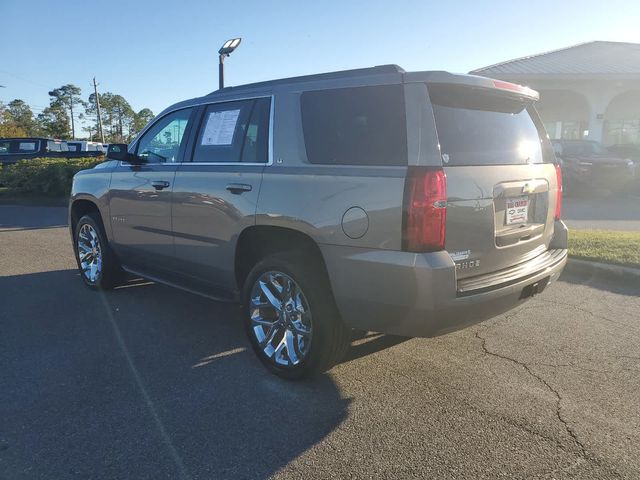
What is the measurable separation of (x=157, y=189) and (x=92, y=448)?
2.44 m

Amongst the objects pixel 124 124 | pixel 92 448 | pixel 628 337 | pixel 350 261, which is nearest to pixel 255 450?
pixel 92 448

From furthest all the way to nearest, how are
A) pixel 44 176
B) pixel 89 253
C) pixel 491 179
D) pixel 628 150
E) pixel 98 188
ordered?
1. pixel 628 150
2. pixel 44 176
3. pixel 89 253
4. pixel 98 188
5. pixel 491 179

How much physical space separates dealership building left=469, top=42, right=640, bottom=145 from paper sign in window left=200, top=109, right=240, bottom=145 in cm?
1689

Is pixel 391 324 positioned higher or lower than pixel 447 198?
lower

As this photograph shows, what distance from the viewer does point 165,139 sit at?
4848 millimetres

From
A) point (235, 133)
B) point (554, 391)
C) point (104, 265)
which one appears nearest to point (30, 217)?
point (104, 265)

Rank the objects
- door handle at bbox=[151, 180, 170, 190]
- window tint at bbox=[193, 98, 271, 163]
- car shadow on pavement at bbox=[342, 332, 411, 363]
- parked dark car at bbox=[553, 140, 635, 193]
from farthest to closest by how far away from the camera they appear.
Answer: parked dark car at bbox=[553, 140, 635, 193] → door handle at bbox=[151, 180, 170, 190] → car shadow on pavement at bbox=[342, 332, 411, 363] → window tint at bbox=[193, 98, 271, 163]

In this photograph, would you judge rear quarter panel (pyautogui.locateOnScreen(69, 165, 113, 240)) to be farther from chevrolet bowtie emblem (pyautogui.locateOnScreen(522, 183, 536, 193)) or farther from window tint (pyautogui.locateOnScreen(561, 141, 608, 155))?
window tint (pyautogui.locateOnScreen(561, 141, 608, 155))

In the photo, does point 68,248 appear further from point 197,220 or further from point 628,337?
point 628,337

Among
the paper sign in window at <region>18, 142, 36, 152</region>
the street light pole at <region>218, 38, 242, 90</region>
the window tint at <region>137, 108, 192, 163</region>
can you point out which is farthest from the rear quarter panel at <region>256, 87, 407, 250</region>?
the paper sign in window at <region>18, 142, 36, 152</region>

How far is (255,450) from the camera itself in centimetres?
274

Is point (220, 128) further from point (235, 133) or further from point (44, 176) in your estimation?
point (44, 176)

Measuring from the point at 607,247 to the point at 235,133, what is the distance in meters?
5.40

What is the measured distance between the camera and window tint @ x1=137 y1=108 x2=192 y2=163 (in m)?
4.64
